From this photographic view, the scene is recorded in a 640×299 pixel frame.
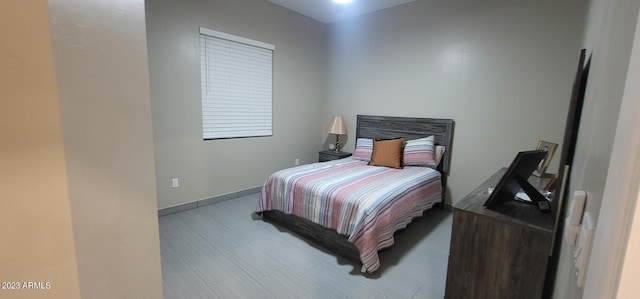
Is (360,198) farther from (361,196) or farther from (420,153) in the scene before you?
(420,153)

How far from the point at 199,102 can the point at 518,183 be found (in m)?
3.26

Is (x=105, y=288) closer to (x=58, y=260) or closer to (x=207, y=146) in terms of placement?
(x=58, y=260)

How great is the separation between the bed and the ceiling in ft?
5.34

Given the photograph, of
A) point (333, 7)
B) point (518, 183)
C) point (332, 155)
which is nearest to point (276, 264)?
point (518, 183)

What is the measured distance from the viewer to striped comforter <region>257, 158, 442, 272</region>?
2107 millimetres

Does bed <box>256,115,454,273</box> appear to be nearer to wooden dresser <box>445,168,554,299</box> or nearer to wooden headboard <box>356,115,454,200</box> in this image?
wooden headboard <box>356,115,454,200</box>

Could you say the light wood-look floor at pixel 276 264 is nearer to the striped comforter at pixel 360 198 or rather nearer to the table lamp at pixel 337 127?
the striped comforter at pixel 360 198

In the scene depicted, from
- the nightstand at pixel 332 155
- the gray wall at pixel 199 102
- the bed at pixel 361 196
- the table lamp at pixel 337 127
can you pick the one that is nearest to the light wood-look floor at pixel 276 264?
the bed at pixel 361 196

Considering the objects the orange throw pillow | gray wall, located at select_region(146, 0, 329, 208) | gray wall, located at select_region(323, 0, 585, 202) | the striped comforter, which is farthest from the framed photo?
gray wall, located at select_region(146, 0, 329, 208)

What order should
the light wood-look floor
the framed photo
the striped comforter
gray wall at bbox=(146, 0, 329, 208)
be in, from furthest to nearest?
1. gray wall at bbox=(146, 0, 329, 208)
2. the framed photo
3. the striped comforter
4. the light wood-look floor

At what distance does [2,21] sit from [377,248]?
2244 millimetres

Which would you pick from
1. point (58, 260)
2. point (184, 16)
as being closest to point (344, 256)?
point (58, 260)

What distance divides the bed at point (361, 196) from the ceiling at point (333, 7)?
5.34 feet

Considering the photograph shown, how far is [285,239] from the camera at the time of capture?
2.62 metres
